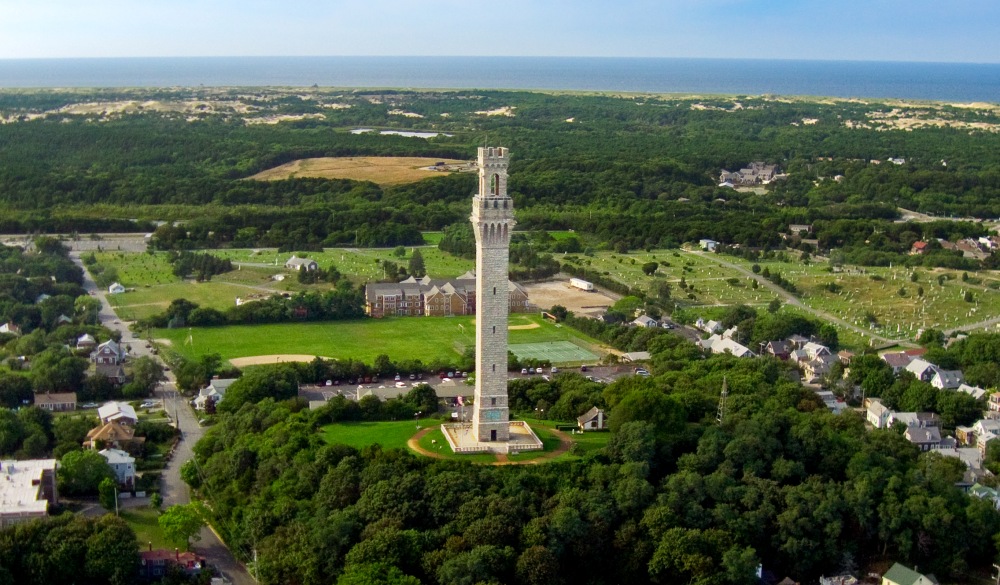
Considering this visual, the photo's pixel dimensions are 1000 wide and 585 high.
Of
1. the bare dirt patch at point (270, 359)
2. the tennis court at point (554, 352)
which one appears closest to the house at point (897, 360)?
the tennis court at point (554, 352)

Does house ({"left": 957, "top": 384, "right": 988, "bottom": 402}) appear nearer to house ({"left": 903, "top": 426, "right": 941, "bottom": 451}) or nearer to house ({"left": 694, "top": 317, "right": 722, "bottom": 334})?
house ({"left": 903, "top": 426, "right": 941, "bottom": 451})

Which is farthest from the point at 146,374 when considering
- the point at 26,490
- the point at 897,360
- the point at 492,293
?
the point at 897,360

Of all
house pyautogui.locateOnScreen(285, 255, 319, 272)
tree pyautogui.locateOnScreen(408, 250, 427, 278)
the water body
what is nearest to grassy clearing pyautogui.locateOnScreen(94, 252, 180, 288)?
house pyautogui.locateOnScreen(285, 255, 319, 272)

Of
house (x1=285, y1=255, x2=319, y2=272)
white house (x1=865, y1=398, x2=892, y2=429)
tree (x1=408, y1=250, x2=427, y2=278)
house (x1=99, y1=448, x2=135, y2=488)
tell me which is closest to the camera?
house (x1=99, y1=448, x2=135, y2=488)

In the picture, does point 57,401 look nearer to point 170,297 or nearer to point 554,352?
point 170,297

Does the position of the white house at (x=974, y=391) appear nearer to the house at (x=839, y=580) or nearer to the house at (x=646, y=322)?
the house at (x=646, y=322)

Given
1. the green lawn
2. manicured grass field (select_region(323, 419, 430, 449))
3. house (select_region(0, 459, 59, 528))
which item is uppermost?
manicured grass field (select_region(323, 419, 430, 449))
